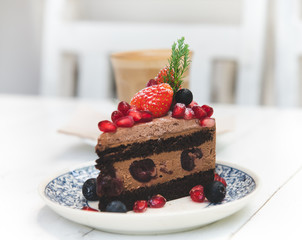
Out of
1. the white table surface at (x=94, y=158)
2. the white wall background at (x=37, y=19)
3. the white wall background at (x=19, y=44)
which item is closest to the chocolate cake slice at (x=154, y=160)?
the white table surface at (x=94, y=158)

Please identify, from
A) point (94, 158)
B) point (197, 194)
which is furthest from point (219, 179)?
point (94, 158)

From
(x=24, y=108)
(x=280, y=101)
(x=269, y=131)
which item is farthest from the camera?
(x=280, y=101)

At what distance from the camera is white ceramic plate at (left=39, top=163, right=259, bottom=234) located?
2.06 feet

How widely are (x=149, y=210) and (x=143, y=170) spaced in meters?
0.08

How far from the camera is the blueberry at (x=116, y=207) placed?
737 millimetres

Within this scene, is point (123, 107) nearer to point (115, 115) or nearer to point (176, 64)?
point (115, 115)

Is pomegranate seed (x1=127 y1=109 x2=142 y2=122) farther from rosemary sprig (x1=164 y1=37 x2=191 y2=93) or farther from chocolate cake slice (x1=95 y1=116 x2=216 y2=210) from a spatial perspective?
rosemary sprig (x1=164 y1=37 x2=191 y2=93)

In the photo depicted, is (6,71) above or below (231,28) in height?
below

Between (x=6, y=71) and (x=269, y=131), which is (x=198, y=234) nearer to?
(x=269, y=131)

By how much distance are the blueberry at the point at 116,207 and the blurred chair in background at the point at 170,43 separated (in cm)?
116

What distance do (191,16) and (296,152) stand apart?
4.45ft

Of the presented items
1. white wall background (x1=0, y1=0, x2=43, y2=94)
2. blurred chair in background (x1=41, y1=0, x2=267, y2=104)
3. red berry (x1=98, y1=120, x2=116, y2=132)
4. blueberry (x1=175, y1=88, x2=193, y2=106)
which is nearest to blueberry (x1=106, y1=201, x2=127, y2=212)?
red berry (x1=98, y1=120, x2=116, y2=132)

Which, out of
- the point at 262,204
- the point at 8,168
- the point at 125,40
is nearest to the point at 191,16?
the point at 125,40

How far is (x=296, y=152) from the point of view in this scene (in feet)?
3.83
